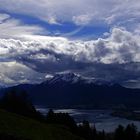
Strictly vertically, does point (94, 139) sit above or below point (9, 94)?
below

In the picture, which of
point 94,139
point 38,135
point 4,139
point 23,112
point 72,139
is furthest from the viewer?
point 94,139

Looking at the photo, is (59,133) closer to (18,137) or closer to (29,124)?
(29,124)

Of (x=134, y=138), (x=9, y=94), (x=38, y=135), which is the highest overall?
(x=9, y=94)

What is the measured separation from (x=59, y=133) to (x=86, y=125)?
58.7 m

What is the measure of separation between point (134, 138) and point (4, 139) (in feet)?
289

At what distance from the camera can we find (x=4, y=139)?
2167 inches

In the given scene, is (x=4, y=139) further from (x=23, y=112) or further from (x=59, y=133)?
(x=23, y=112)

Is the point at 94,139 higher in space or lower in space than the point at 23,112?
lower

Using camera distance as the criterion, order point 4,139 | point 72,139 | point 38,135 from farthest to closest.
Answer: point 72,139 → point 38,135 → point 4,139

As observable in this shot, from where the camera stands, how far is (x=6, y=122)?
69500mm

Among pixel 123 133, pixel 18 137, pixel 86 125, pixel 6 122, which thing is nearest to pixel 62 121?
pixel 86 125

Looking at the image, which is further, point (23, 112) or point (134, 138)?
point (134, 138)

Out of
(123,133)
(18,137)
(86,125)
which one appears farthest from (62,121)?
(18,137)

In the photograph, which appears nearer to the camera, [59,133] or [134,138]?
[59,133]
